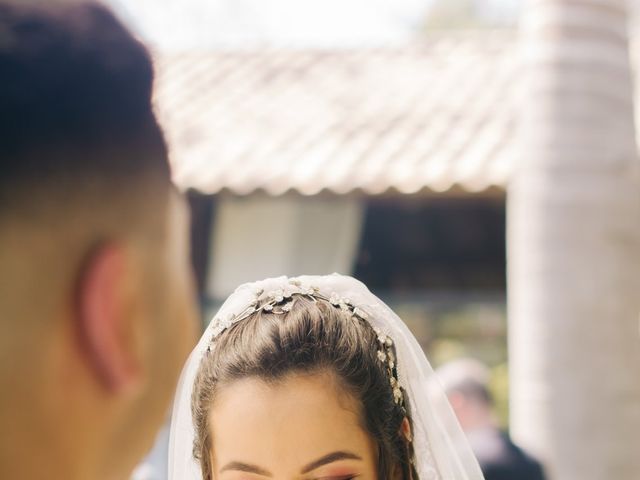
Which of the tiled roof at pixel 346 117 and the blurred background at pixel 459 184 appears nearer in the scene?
the blurred background at pixel 459 184

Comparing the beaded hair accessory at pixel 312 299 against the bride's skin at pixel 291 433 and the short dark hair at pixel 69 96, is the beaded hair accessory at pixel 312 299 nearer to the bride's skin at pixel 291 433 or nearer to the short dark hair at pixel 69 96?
the bride's skin at pixel 291 433

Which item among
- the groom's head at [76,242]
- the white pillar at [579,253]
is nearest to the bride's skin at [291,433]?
the groom's head at [76,242]

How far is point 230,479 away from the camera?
1238 millimetres

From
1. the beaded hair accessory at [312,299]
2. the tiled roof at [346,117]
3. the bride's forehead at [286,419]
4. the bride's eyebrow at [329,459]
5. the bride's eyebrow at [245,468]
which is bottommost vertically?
the bride's eyebrow at [245,468]

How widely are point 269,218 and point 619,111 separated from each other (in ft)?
10.4

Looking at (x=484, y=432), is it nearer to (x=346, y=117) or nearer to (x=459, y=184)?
(x=459, y=184)

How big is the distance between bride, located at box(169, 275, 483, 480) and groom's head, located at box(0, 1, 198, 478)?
490 millimetres

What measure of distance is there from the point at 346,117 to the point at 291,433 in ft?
17.4

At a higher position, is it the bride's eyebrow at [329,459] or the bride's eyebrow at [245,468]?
the bride's eyebrow at [329,459]

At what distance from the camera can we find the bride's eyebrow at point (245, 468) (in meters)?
1.21

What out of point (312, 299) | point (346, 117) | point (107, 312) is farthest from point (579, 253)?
point (346, 117)

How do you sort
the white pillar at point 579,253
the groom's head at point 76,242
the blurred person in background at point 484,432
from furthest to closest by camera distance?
the blurred person in background at point 484,432 → the white pillar at point 579,253 → the groom's head at point 76,242

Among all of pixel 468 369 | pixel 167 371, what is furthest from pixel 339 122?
pixel 167 371

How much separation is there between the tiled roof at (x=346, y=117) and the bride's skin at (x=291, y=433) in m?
3.22
